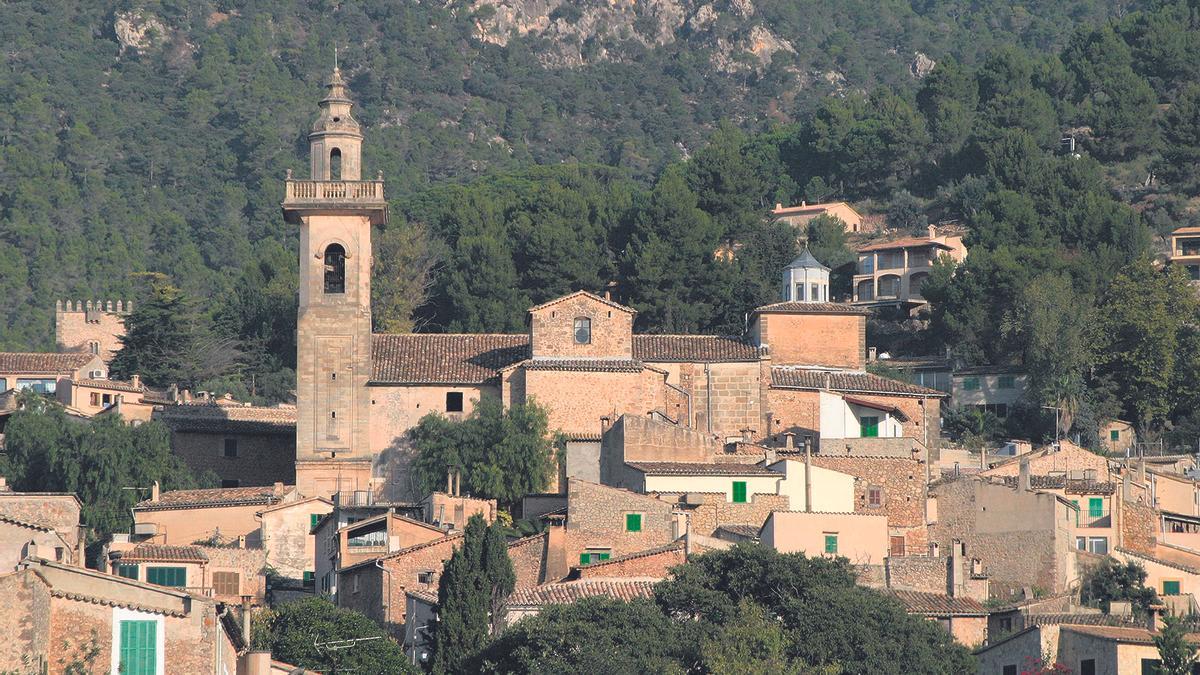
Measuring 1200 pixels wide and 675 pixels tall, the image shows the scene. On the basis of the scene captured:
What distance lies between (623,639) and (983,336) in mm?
36082

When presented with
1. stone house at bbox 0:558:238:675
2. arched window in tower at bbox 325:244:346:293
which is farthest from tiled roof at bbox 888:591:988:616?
arched window in tower at bbox 325:244:346:293

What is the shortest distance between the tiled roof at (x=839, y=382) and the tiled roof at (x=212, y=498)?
38.8ft

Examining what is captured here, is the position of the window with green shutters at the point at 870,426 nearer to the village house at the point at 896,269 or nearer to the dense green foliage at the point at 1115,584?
the dense green foliage at the point at 1115,584

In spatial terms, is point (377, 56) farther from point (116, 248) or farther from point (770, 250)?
point (770, 250)

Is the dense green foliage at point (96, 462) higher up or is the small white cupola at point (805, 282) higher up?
the small white cupola at point (805, 282)

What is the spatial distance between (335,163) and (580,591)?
19784 mm

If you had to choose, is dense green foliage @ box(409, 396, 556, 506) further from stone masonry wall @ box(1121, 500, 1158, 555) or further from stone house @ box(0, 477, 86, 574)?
stone house @ box(0, 477, 86, 574)

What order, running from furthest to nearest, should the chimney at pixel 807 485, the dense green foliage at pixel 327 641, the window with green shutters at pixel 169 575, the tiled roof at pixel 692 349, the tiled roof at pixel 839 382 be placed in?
the tiled roof at pixel 839 382 → the tiled roof at pixel 692 349 → the chimney at pixel 807 485 → the window with green shutters at pixel 169 575 → the dense green foliage at pixel 327 641

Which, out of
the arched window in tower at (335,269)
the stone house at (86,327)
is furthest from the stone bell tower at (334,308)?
the stone house at (86,327)

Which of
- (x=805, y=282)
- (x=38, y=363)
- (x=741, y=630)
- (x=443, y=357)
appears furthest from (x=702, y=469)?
(x=38, y=363)

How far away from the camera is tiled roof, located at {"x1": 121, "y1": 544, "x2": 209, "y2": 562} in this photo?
42.2 metres

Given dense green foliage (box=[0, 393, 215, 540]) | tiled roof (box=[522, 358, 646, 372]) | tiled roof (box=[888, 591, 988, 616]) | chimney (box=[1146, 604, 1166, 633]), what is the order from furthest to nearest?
tiled roof (box=[522, 358, 646, 372]) → dense green foliage (box=[0, 393, 215, 540]) → tiled roof (box=[888, 591, 988, 616]) → chimney (box=[1146, 604, 1166, 633])

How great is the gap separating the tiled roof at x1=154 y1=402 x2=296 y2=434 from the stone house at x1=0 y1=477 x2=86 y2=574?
19943mm

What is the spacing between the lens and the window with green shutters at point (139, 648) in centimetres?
2534
